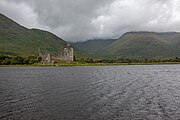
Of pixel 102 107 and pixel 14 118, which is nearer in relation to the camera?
pixel 14 118

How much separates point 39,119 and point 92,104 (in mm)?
11782

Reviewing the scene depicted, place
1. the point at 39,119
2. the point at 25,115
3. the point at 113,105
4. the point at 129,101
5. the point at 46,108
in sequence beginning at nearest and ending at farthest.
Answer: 1. the point at 39,119
2. the point at 25,115
3. the point at 46,108
4. the point at 113,105
5. the point at 129,101

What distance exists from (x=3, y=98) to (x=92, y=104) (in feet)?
53.6

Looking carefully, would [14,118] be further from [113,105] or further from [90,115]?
[113,105]

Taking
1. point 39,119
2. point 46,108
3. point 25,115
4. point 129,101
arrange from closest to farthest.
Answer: point 39,119 → point 25,115 → point 46,108 → point 129,101

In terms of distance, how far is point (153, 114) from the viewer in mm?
32938

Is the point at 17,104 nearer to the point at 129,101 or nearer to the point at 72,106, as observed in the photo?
the point at 72,106

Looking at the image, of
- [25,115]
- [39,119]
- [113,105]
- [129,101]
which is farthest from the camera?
[129,101]

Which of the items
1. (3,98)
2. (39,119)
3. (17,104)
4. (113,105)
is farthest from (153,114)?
(3,98)

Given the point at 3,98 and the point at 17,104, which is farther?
the point at 3,98

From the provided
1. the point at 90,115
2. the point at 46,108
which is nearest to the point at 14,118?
the point at 46,108

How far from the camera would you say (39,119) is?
29969mm

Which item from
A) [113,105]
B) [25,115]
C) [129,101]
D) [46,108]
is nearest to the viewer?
[25,115]

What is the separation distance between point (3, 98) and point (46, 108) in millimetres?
12633
